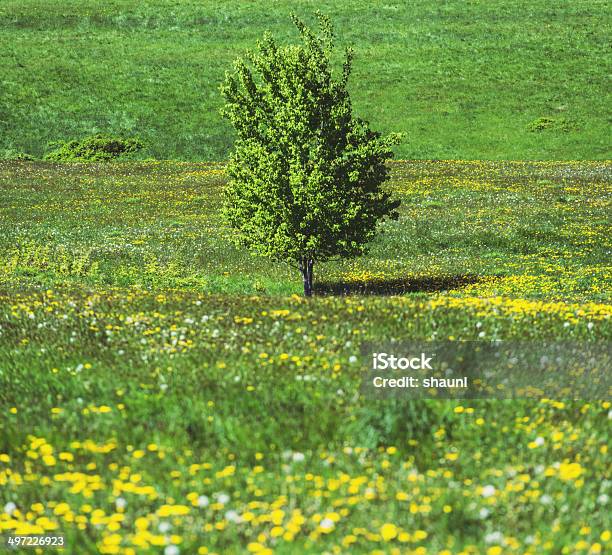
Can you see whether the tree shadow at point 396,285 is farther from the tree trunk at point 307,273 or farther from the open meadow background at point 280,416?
the tree trunk at point 307,273

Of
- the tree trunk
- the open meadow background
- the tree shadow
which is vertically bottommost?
the tree shadow

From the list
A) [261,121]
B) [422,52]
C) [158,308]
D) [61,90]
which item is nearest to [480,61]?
[422,52]

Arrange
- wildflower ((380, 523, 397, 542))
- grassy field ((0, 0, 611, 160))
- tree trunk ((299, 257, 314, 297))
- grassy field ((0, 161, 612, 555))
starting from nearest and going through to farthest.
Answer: wildflower ((380, 523, 397, 542)) → grassy field ((0, 161, 612, 555)) → tree trunk ((299, 257, 314, 297)) → grassy field ((0, 0, 611, 160))

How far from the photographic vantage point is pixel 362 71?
3034 inches

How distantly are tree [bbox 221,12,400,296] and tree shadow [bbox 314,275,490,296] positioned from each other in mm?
2192

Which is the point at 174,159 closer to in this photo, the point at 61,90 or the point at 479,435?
the point at 61,90

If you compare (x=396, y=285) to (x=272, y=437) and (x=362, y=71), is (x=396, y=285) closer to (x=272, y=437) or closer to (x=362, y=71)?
(x=272, y=437)

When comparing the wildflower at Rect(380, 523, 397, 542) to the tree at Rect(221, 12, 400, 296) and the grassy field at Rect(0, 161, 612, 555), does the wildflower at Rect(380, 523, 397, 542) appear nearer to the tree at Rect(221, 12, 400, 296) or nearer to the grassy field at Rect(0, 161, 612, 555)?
the grassy field at Rect(0, 161, 612, 555)

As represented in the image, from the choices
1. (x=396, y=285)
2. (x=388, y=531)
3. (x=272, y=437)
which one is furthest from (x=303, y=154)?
(x=388, y=531)

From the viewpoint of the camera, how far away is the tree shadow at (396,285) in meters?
21.5

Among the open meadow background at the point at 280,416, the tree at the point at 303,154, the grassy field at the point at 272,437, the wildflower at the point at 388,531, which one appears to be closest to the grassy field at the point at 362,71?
the open meadow background at the point at 280,416

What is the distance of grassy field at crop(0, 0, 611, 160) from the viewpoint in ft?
207

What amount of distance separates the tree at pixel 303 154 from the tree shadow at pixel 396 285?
219 centimetres

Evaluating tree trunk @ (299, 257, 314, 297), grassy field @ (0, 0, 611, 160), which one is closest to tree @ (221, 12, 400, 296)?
tree trunk @ (299, 257, 314, 297)
